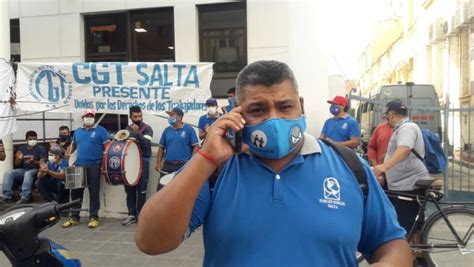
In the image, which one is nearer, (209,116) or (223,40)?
(209,116)

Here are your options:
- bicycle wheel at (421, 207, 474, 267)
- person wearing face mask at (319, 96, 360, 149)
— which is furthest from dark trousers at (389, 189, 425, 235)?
person wearing face mask at (319, 96, 360, 149)

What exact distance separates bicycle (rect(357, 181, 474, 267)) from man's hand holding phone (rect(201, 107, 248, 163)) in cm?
393

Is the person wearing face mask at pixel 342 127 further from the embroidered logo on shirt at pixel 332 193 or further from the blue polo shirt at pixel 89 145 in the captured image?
the embroidered logo on shirt at pixel 332 193

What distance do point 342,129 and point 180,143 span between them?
2.76 meters

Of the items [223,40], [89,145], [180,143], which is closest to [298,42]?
[223,40]

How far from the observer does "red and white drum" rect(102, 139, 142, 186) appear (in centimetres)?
746

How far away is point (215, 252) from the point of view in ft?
5.75

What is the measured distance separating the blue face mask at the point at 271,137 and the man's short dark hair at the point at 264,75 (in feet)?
0.52

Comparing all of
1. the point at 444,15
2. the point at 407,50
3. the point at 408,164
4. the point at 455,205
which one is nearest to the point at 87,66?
the point at 408,164

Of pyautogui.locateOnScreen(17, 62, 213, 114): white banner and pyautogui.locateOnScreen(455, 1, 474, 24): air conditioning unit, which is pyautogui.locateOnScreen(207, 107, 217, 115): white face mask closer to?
pyautogui.locateOnScreen(17, 62, 213, 114): white banner

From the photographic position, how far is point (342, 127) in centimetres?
820

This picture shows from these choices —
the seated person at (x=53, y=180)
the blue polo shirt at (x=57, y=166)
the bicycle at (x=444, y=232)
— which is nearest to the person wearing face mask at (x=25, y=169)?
the seated person at (x=53, y=180)

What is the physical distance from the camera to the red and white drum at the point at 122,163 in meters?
7.46

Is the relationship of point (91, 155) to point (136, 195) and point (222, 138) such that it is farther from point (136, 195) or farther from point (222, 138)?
point (222, 138)
